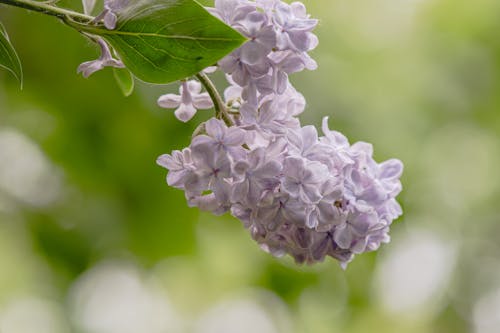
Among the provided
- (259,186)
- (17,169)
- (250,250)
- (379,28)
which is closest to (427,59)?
(379,28)

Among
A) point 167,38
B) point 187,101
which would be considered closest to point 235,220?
point 187,101

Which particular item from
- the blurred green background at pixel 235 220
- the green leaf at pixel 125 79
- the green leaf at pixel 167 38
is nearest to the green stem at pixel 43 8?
the green leaf at pixel 167 38

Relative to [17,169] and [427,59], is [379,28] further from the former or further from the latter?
[17,169]

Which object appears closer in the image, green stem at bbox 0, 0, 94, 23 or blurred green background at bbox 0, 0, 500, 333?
green stem at bbox 0, 0, 94, 23

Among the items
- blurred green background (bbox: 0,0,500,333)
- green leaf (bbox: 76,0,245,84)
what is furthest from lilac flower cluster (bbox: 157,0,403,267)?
blurred green background (bbox: 0,0,500,333)

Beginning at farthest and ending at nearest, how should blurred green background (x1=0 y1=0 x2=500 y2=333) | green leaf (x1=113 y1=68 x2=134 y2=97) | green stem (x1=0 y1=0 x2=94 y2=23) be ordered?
blurred green background (x1=0 y1=0 x2=500 y2=333)
green leaf (x1=113 y1=68 x2=134 y2=97)
green stem (x1=0 y1=0 x2=94 y2=23)

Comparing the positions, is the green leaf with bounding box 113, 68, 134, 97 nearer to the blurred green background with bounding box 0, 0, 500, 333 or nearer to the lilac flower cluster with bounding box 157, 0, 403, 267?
the lilac flower cluster with bounding box 157, 0, 403, 267

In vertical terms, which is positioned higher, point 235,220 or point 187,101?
point 187,101

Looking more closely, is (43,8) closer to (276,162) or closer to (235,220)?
(276,162)
